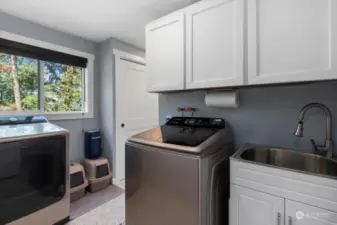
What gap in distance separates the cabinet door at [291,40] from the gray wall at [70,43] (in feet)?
8.09

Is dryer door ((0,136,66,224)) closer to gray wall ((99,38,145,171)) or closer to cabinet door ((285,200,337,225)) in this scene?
gray wall ((99,38,145,171))

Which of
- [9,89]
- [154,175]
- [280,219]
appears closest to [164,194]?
[154,175]

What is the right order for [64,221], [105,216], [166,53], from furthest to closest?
[105,216], [64,221], [166,53]

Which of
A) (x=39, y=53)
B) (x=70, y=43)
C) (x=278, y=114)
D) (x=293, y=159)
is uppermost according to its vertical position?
(x=70, y=43)

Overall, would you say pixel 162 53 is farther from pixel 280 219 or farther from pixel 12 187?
pixel 12 187

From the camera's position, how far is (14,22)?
220 centimetres

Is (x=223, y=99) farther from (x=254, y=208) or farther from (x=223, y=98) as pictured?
(x=254, y=208)

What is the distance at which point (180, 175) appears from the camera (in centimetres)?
136

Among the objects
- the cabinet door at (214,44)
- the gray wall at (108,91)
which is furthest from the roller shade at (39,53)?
the cabinet door at (214,44)

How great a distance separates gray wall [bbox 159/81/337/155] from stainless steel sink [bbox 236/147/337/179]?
3.7 inches

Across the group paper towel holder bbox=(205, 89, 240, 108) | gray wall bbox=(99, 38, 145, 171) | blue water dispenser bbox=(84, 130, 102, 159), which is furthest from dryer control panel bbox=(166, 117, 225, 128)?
blue water dispenser bbox=(84, 130, 102, 159)

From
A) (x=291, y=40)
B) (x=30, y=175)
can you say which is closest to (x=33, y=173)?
(x=30, y=175)

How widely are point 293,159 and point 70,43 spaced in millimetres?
3031

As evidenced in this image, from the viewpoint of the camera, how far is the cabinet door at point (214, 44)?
1.38 meters
